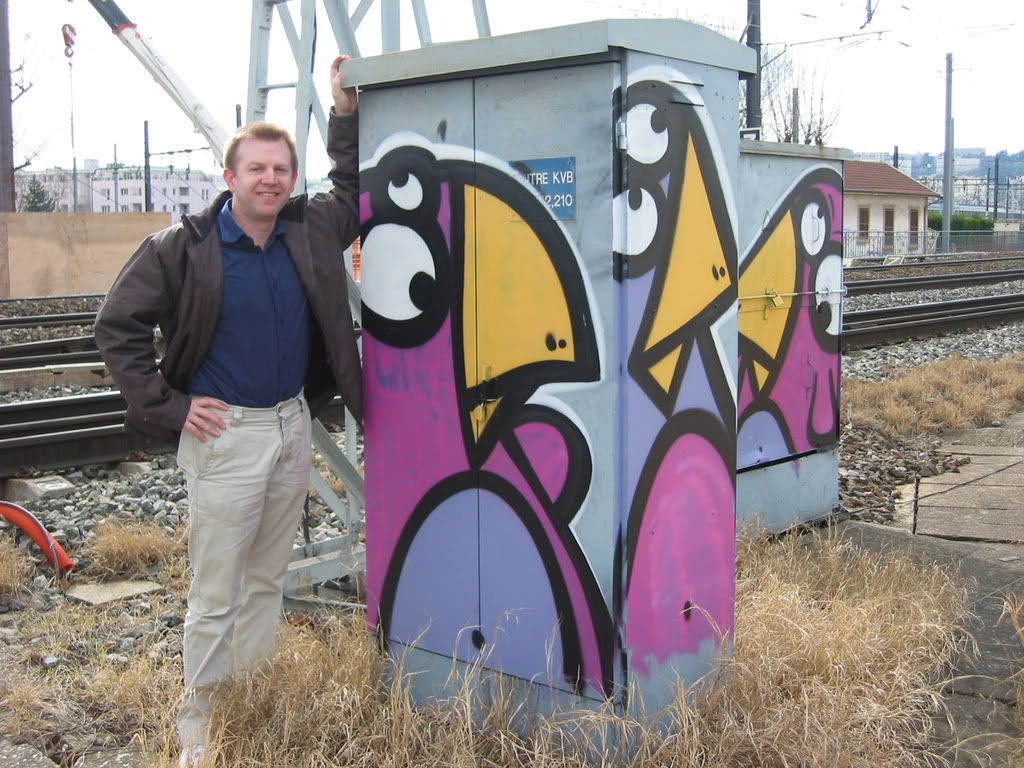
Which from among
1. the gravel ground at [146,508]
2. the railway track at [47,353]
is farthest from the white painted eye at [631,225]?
the railway track at [47,353]

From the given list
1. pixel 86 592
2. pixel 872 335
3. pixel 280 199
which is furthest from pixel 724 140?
pixel 872 335

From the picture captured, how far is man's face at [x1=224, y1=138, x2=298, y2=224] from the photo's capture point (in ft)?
12.3

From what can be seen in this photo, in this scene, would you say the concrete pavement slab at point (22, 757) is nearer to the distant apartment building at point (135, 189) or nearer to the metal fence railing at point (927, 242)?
the metal fence railing at point (927, 242)

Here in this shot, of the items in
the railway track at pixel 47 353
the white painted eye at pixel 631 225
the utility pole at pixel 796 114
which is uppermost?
the utility pole at pixel 796 114

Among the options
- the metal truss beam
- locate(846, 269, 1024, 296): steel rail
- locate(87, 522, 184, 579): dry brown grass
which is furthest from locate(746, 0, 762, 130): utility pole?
locate(87, 522, 184, 579): dry brown grass

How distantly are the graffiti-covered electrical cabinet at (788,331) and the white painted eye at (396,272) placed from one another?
2.75m

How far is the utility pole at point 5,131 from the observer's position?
26.0 meters

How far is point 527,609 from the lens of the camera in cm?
381

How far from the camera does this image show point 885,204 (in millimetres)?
71062

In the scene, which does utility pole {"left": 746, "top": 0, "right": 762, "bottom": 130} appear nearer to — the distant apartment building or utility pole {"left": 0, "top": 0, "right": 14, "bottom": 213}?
utility pole {"left": 0, "top": 0, "right": 14, "bottom": 213}

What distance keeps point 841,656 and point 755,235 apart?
A: 9.51 feet

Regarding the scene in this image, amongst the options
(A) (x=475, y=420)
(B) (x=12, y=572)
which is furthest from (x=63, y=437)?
(A) (x=475, y=420)

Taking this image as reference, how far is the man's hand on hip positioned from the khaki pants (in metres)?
0.03

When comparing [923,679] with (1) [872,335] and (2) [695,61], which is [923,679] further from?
(1) [872,335]
